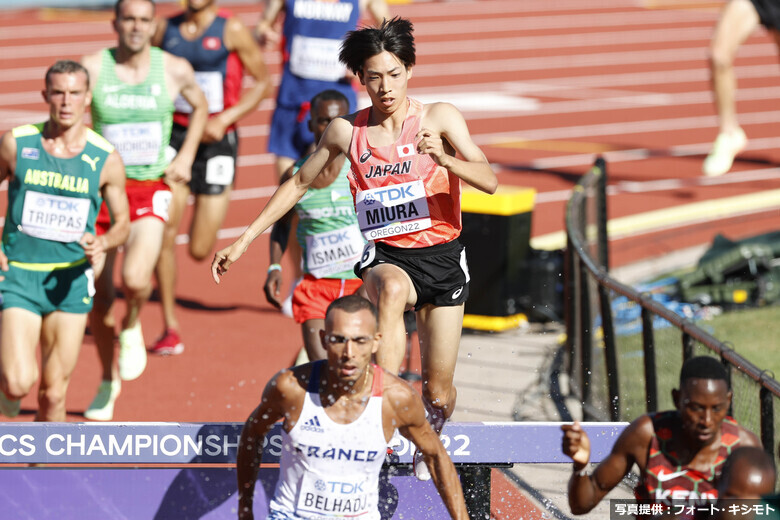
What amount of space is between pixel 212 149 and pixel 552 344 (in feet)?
10.1

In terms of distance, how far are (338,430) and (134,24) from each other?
13.8 feet

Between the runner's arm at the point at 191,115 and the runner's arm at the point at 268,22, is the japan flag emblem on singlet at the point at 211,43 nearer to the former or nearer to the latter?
the runner's arm at the point at 191,115

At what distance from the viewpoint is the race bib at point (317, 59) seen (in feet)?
32.1

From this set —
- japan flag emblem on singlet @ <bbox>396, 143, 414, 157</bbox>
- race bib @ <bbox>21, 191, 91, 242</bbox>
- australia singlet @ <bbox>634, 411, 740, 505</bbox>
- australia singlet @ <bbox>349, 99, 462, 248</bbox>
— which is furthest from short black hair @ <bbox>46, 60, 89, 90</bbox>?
australia singlet @ <bbox>634, 411, 740, 505</bbox>

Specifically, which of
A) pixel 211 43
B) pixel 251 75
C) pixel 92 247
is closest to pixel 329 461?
pixel 92 247

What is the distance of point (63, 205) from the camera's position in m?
Answer: 6.83

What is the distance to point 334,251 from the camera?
6.91 meters

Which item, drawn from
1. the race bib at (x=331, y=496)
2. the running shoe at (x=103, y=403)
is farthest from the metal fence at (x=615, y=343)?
the running shoe at (x=103, y=403)

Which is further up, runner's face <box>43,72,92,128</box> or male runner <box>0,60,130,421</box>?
runner's face <box>43,72,92,128</box>

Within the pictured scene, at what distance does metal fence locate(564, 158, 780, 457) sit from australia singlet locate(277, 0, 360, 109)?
2207 mm

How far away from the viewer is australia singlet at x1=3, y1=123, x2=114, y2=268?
6.80 meters

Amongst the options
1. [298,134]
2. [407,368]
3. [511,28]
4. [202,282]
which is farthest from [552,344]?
[511,28]

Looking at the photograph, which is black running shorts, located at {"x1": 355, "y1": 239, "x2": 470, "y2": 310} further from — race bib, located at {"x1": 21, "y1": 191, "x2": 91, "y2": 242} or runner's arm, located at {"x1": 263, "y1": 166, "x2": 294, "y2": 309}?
race bib, located at {"x1": 21, "y1": 191, "x2": 91, "y2": 242}

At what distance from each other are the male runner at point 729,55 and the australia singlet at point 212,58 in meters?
3.77
